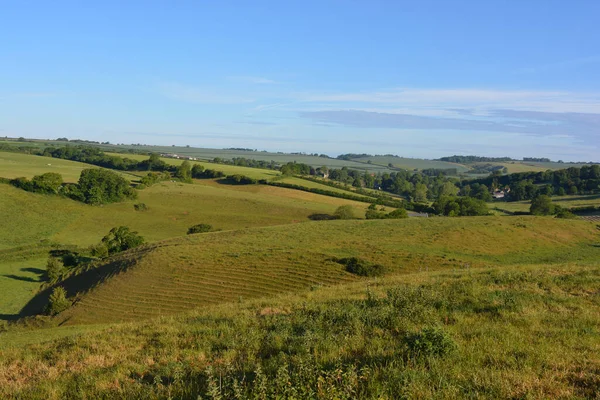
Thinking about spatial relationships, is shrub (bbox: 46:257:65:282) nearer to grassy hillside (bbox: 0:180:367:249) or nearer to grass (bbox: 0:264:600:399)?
grassy hillside (bbox: 0:180:367:249)

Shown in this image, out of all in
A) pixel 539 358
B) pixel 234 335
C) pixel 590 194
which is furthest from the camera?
pixel 590 194

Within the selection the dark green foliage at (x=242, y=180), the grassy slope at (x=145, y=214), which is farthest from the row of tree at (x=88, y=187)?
the dark green foliage at (x=242, y=180)

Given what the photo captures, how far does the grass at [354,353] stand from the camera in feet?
19.4

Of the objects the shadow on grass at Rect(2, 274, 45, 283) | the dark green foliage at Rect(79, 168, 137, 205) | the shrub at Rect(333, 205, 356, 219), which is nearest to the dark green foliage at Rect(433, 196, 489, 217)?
the shrub at Rect(333, 205, 356, 219)

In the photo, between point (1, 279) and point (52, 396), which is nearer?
point (52, 396)

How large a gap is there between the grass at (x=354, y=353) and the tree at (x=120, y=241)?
46050 mm

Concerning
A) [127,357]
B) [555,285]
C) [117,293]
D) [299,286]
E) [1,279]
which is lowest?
[1,279]

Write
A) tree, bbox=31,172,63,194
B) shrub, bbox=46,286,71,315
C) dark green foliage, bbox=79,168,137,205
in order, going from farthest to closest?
dark green foliage, bbox=79,168,137,205
tree, bbox=31,172,63,194
shrub, bbox=46,286,71,315

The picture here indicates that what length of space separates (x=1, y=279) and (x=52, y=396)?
45036 mm

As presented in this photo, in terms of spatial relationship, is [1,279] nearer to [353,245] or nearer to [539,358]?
[353,245]

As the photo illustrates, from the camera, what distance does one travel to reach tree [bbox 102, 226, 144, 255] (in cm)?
5434

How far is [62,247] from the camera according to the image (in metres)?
55.8

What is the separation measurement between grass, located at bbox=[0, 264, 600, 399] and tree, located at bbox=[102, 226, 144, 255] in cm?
4605

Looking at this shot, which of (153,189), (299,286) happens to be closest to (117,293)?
(299,286)
